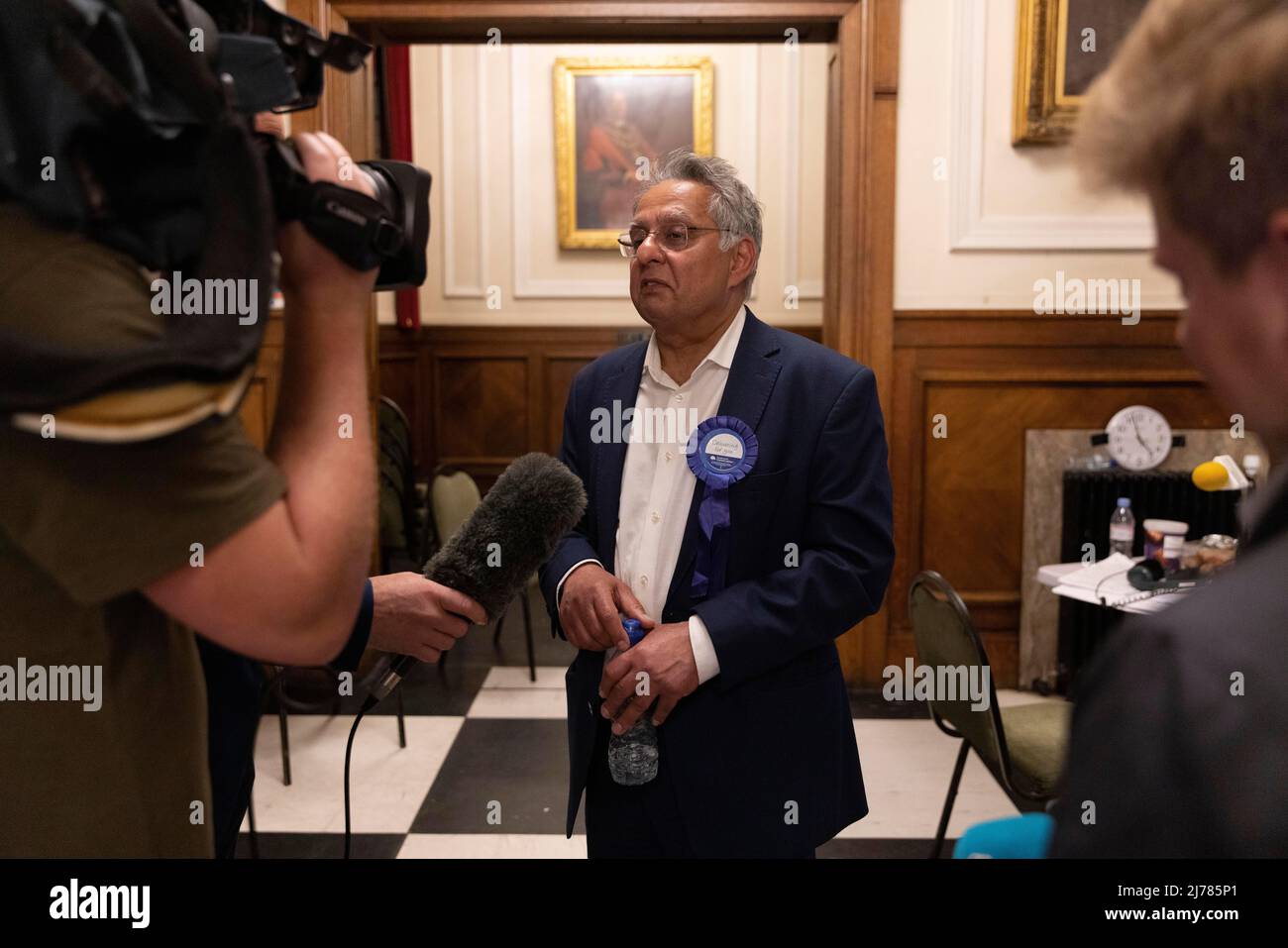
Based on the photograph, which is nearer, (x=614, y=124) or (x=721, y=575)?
(x=721, y=575)

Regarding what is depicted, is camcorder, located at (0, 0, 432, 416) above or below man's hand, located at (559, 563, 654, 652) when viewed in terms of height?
above

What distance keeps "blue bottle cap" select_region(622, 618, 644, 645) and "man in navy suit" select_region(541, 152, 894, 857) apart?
22mm

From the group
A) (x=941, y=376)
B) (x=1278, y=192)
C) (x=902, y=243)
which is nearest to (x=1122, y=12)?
(x=902, y=243)

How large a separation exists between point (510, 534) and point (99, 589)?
673mm

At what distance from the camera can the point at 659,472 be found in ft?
5.88

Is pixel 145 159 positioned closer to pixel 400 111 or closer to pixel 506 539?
pixel 506 539

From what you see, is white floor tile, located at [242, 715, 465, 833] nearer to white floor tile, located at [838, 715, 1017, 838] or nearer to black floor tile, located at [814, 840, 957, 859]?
black floor tile, located at [814, 840, 957, 859]

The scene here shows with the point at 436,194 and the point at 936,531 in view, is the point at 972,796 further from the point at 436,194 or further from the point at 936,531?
the point at 436,194

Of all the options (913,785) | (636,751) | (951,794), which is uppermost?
(636,751)

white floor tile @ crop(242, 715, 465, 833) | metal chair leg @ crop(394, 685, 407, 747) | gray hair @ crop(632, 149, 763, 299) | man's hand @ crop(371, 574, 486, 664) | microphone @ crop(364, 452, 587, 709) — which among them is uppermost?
gray hair @ crop(632, 149, 763, 299)

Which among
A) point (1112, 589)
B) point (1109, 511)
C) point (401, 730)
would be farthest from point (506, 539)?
point (1109, 511)

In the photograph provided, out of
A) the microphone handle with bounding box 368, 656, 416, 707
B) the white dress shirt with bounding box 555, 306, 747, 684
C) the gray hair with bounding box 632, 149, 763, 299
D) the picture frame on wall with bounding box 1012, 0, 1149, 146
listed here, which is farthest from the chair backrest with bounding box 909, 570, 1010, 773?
the picture frame on wall with bounding box 1012, 0, 1149, 146

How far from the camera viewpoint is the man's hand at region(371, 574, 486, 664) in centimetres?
117

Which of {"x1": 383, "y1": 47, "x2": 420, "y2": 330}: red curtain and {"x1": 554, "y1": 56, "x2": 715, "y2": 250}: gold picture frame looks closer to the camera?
{"x1": 383, "y1": 47, "x2": 420, "y2": 330}: red curtain
